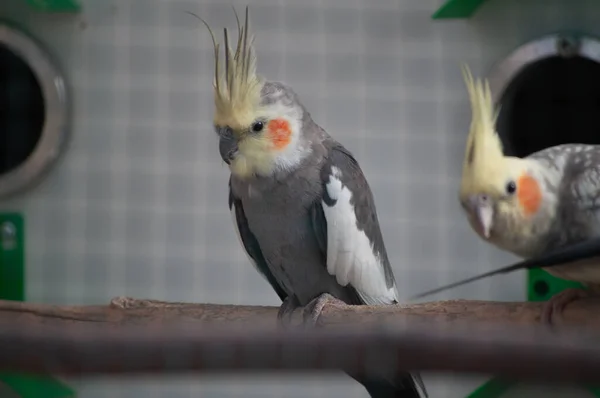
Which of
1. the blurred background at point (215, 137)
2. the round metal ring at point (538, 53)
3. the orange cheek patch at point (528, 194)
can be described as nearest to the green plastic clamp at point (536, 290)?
the blurred background at point (215, 137)

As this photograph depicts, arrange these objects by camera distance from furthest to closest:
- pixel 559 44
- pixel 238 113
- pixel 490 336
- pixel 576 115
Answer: pixel 576 115 → pixel 559 44 → pixel 238 113 → pixel 490 336

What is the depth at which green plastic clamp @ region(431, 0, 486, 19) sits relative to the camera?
1806 millimetres

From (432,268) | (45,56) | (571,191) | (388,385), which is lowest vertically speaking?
(388,385)

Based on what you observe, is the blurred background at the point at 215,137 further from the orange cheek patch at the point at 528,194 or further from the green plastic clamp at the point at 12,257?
the orange cheek patch at the point at 528,194

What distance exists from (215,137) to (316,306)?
0.65 m

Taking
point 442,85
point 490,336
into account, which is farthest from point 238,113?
point 490,336

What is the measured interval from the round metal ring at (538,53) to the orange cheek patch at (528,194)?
634 mm

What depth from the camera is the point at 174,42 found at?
1.92 m

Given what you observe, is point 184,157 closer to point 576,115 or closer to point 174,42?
point 174,42

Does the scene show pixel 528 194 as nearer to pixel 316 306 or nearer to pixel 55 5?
pixel 316 306

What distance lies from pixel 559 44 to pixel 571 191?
0.71 meters

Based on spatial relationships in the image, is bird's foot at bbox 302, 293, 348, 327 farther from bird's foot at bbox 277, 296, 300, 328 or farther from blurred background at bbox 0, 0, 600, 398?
blurred background at bbox 0, 0, 600, 398

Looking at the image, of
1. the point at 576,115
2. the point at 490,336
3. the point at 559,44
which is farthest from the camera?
the point at 576,115

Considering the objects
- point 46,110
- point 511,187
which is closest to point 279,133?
point 511,187
